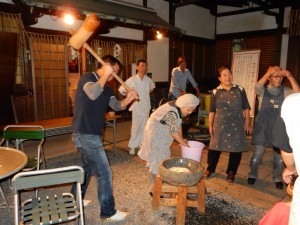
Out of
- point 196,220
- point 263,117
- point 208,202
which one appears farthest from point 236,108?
point 196,220

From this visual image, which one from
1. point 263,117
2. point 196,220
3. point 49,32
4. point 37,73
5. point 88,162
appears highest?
point 49,32

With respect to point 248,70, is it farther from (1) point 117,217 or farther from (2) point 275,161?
(1) point 117,217

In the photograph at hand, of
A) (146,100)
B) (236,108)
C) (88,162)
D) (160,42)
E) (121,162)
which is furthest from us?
(160,42)

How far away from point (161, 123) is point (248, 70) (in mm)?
4694

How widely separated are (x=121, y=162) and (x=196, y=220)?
2.50 meters

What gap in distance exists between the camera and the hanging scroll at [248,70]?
692 cm

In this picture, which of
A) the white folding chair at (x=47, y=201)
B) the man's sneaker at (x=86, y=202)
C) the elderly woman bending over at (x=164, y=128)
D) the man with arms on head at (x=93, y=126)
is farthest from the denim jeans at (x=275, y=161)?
the white folding chair at (x=47, y=201)

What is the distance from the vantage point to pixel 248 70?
707cm

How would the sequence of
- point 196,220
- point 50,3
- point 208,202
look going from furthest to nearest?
1. point 50,3
2. point 208,202
3. point 196,220

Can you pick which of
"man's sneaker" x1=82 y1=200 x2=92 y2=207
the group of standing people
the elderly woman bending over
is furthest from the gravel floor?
the elderly woman bending over

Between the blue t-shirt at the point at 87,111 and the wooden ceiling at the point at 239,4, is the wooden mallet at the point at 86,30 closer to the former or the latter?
the blue t-shirt at the point at 87,111

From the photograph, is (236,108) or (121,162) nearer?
(236,108)

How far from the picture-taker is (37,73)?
703 cm

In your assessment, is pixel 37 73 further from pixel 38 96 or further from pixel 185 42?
pixel 185 42
